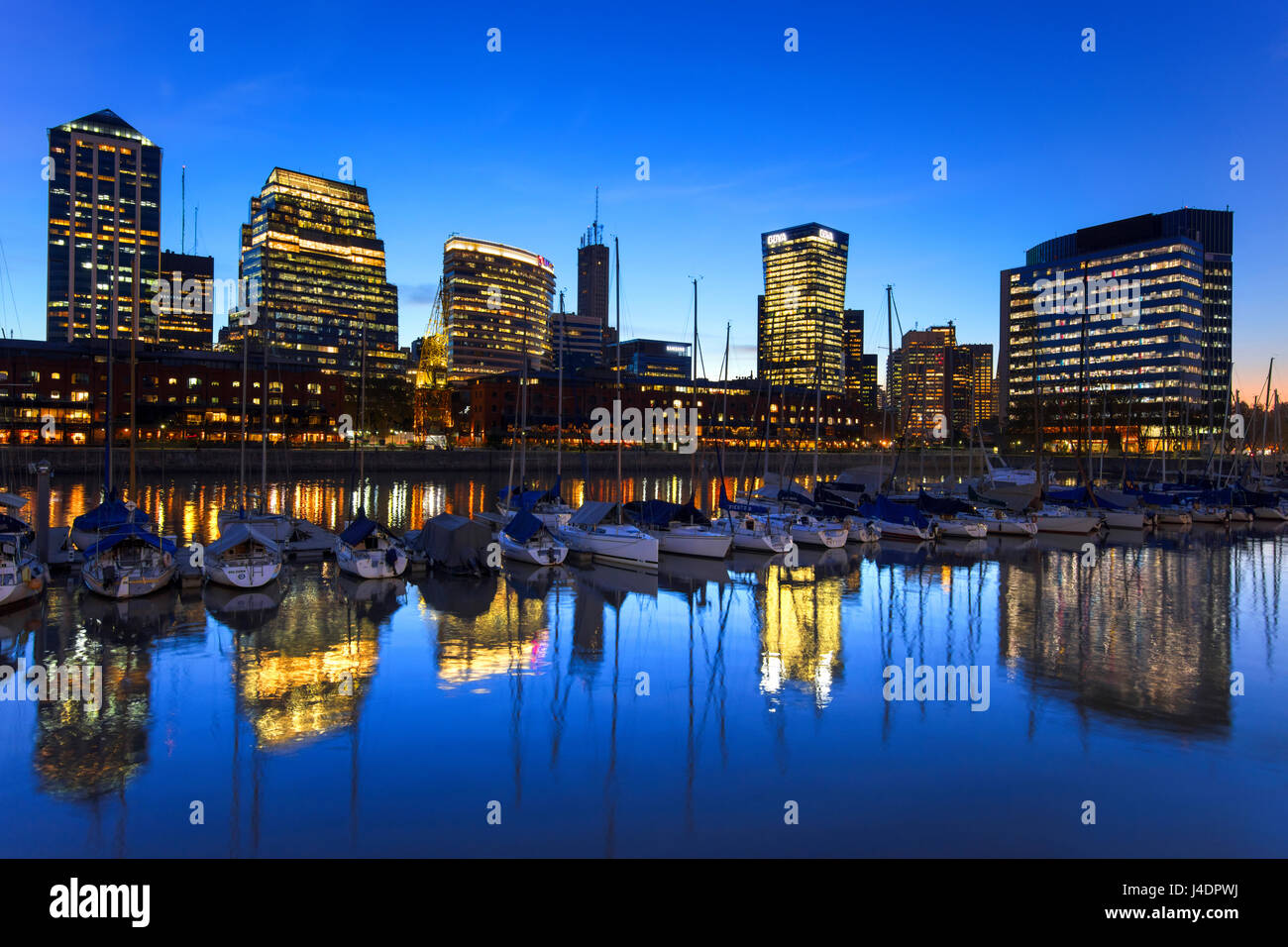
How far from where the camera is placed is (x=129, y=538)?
32438 mm

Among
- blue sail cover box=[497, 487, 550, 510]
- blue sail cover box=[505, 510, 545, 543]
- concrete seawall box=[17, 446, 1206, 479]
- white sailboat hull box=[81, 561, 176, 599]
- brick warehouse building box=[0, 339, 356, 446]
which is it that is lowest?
white sailboat hull box=[81, 561, 176, 599]

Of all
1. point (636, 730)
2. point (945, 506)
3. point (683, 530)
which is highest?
point (945, 506)

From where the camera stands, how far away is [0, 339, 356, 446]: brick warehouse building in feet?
437

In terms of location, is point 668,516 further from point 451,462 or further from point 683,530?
point 451,462

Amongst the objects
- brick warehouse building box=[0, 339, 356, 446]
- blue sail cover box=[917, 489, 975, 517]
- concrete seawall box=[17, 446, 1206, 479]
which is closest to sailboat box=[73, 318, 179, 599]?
blue sail cover box=[917, 489, 975, 517]

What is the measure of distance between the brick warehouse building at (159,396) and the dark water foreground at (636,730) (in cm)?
11325

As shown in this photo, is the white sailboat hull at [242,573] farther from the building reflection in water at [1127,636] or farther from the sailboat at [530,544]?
the building reflection in water at [1127,636]

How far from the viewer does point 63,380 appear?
137875mm

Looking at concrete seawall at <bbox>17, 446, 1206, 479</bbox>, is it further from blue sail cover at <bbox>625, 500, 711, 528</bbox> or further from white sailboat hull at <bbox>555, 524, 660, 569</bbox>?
white sailboat hull at <bbox>555, 524, 660, 569</bbox>

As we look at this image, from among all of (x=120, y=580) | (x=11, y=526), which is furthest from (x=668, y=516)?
(x=11, y=526)

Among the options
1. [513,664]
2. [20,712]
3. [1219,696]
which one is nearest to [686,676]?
[513,664]

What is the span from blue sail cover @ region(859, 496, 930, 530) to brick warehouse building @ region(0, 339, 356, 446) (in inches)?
4038

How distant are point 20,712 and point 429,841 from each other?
38.4 feet

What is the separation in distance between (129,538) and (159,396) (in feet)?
450
